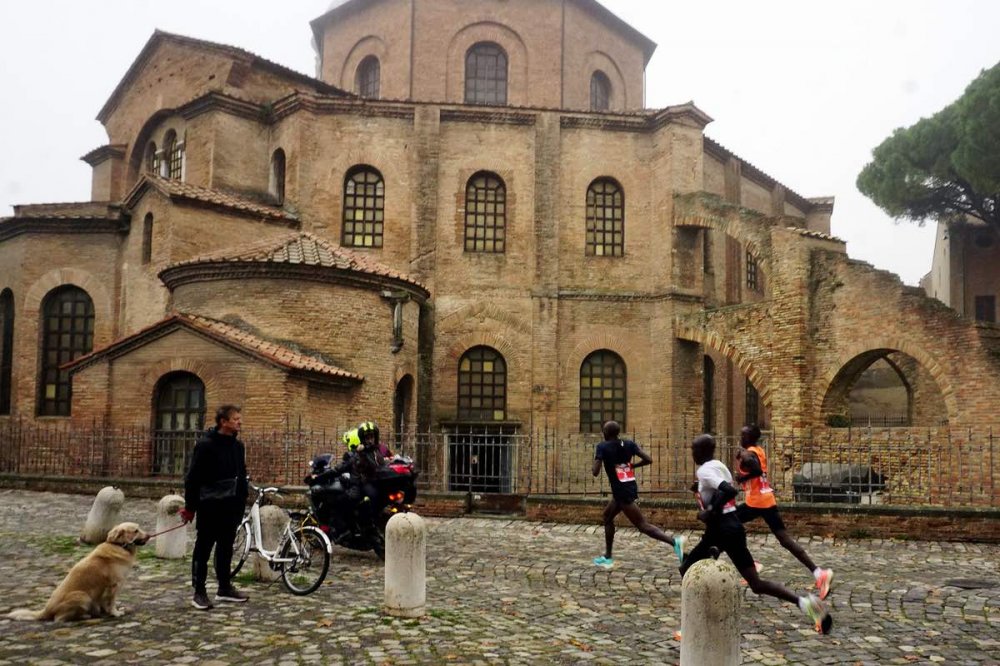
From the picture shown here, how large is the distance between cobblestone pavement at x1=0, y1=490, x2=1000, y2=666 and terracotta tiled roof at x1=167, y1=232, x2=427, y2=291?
7876 millimetres

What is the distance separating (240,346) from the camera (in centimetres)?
1611

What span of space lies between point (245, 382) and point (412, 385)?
5083 mm

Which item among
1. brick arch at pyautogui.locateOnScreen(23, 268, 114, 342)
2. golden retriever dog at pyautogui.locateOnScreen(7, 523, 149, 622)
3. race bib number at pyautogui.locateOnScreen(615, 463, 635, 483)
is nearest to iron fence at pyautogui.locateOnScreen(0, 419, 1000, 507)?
brick arch at pyautogui.locateOnScreen(23, 268, 114, 342)

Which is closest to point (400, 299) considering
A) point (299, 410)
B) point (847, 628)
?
point (299, 410)

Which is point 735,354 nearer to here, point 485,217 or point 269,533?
point 485,217

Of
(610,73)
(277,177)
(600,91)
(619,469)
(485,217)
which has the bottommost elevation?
(619,469)

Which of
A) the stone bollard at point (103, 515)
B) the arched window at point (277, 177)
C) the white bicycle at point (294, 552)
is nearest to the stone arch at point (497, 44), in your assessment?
the arched window at point (277, 177)

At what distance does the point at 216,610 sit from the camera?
7.13 m

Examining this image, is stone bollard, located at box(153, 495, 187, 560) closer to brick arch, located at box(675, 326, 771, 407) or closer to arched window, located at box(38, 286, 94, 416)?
brick arch, located at box(675, 326, 771, 407)

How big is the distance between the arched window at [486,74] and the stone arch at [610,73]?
2579 mm

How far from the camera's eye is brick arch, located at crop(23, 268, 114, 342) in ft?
73.2

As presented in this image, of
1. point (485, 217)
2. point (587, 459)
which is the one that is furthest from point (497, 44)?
point (587, 459)

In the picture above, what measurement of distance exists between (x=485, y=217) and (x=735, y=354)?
7.49 meters

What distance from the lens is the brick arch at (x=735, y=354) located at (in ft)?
64.2
